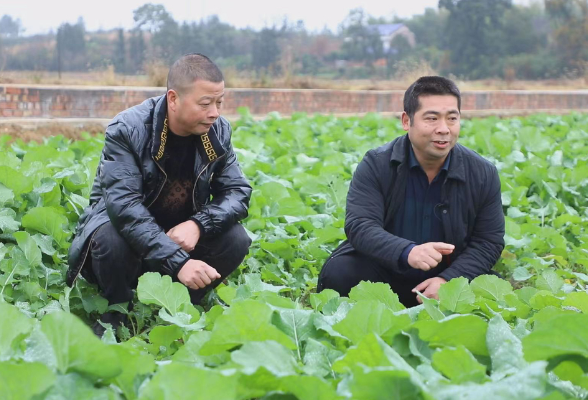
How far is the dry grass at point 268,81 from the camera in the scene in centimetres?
1238

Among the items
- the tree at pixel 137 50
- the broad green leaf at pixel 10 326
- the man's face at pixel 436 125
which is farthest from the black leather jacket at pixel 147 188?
the tree at pixel 137 50

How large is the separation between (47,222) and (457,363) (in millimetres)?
2437

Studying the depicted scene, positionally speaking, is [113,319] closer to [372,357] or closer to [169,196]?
[169,196]

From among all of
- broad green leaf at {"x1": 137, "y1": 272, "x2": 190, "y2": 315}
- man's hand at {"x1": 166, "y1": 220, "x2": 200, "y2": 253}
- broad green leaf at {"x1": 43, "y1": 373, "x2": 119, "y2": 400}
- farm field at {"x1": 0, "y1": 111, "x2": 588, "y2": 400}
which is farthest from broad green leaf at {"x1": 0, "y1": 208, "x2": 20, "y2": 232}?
broad green leaf at {"x1": 43, "y1": 373, "x2": 119, "y2": 400}

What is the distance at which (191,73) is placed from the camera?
3.16 metres

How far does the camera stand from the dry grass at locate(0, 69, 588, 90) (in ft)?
40.6

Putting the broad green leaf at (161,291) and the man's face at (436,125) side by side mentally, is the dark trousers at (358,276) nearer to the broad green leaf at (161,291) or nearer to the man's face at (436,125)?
the man's face at (436,125)

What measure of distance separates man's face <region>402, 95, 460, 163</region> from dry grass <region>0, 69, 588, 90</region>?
9.09 metres

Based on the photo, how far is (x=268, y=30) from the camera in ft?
59.3

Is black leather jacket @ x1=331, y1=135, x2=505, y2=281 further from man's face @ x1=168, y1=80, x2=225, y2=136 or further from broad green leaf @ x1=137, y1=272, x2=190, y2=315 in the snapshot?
broad green leaf @ x1=137, y1=272, x2=190, y2=315

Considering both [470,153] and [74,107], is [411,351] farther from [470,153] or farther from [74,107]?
[74,107]

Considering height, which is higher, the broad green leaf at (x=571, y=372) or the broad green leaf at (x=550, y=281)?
the broad green leaf at (x=571, y=372)

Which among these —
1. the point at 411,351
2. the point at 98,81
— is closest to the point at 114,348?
the point at 411,351

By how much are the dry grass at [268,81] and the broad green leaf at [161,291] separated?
9524 mm
